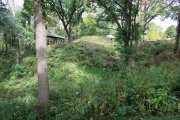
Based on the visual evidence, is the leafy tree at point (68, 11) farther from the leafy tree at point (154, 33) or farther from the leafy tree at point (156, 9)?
the leafy tree at point (154, 33)

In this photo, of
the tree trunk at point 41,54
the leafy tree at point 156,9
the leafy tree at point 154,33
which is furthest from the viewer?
the leafy tree at point 154,33

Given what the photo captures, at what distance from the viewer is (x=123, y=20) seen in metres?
8.53

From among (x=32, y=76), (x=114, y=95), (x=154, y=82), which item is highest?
(x=154, y=82)

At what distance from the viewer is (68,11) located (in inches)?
745

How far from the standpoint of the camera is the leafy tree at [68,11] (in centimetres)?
1827

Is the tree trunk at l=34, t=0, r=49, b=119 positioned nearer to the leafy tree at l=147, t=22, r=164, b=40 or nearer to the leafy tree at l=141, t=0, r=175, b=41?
the leafy tree at l=141, t=0, r=175, b=41

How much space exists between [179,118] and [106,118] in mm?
1744

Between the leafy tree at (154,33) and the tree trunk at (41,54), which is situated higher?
the leafy tree at (154,33)

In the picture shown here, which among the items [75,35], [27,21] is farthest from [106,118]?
[75,35]

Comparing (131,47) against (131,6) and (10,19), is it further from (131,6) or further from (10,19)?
(10,19)

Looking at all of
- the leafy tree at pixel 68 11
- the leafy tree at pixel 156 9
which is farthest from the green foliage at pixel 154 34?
the leafy tree at pixel 68 11

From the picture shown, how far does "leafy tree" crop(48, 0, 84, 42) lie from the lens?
18.3 meters

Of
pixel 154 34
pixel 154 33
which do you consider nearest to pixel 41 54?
pixel 154 34

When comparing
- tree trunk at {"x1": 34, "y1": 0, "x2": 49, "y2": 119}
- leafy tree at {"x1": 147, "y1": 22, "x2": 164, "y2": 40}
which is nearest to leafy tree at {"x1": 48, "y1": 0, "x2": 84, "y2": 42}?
tree trunk at {"x1": 34, "y1": 0, "x2": 49, "y2": 119}
